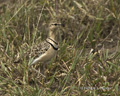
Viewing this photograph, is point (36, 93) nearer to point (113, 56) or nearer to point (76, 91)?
point (76, 91)

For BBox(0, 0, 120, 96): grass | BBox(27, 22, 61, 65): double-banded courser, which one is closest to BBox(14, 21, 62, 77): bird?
BBox(27, 22, 61, 65): double-banded courser

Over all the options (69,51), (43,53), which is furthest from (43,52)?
(69,51)

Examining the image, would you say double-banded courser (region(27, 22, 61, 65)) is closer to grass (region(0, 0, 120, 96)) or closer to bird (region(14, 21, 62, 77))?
bird (region(14, 21, 62, 77))

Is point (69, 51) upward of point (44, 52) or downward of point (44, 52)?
downward

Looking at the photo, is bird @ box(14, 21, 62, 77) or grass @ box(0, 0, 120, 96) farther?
bird @ box(14, 21, 62, 77)

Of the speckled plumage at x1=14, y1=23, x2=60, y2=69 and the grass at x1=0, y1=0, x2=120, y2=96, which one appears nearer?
the grass at x1=0, y1=0, x2=120, y2=96

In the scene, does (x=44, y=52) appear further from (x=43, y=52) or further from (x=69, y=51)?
(x=69, y=51)

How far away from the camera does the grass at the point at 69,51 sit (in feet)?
12.3

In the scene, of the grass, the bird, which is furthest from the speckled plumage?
the grass

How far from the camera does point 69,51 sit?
4.57 metres

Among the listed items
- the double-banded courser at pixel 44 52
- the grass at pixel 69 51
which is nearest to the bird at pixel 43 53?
the double-banded courser at pixel 44 52

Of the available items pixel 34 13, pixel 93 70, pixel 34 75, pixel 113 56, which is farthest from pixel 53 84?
pixel 34 13

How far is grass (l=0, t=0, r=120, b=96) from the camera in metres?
3.74

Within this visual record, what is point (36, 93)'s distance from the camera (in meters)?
3.50
